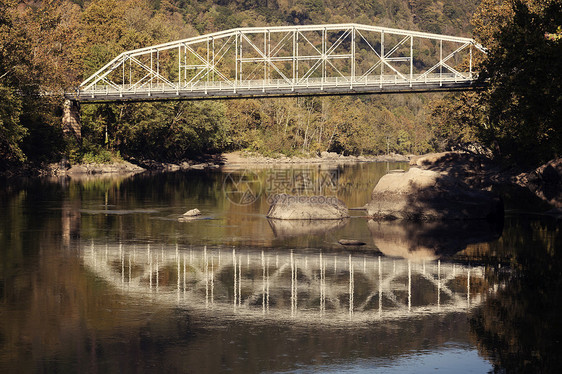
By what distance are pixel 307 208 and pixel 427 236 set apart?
6.83 metres

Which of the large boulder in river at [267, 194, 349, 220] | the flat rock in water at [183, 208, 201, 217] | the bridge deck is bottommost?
the flat rock in water at [183, 208, 201, 217]

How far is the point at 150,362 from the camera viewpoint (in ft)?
46.5

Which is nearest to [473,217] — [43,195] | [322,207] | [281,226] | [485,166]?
[322,207]

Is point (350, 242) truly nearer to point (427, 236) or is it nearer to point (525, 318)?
point (427, 236)

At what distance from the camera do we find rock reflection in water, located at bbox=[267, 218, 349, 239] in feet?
105

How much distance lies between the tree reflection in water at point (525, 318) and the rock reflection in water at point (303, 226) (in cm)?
874

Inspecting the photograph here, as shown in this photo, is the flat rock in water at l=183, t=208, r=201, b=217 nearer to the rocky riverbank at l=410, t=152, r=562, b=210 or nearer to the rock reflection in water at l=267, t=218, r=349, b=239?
the rock reflection in water at l=267, t=218, r=349, b=239

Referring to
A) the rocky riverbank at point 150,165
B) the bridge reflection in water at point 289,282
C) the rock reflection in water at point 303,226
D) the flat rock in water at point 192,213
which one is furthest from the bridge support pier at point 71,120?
the bridge reflection in water at point 289,282

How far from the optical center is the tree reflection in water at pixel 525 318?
1477 cm

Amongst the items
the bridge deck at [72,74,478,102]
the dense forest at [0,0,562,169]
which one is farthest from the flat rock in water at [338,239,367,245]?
the bridge deck at [72,74,478,102]

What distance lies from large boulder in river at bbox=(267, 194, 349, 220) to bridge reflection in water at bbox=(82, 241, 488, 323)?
9.20 m

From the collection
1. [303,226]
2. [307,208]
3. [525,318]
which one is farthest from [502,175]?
[525,318]

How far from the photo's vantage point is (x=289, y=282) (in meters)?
21.5

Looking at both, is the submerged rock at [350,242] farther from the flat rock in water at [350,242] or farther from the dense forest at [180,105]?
the dense forest at [180,105]
